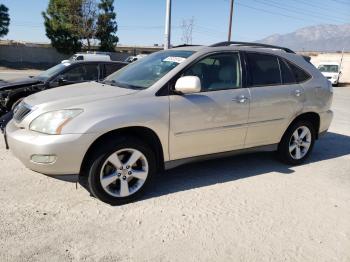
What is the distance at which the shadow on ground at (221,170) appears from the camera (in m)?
4.62

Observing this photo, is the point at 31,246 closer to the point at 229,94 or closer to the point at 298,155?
the point at 229,94

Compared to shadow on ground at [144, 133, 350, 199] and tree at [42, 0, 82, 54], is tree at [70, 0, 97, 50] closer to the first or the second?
tree at [42, 0, 82, 54]

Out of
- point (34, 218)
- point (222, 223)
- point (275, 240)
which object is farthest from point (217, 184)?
point (34, 218)

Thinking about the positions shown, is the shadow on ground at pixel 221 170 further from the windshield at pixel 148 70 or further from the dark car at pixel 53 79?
the dark car at pixel 53 79

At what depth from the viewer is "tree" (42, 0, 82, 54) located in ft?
135

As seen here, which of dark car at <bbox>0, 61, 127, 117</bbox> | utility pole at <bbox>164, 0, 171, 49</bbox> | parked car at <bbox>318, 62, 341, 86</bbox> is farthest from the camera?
parked car at <bbox>318, 62, 341, 86</bbox>

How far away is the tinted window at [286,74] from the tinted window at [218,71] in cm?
85

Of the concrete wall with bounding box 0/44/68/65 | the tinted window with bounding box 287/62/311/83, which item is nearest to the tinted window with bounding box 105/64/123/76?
the tinted window with bounding box 287/62/311/83

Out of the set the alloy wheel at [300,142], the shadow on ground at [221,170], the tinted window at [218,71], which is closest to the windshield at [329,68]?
the shadow on ground at [221,170]

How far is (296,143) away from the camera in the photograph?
5602 mm

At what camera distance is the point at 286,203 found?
4215mm

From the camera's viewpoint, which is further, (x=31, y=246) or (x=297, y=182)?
(x=297, y=182)

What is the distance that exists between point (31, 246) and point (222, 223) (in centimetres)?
178

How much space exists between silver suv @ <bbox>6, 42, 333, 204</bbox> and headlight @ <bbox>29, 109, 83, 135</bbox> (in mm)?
11
